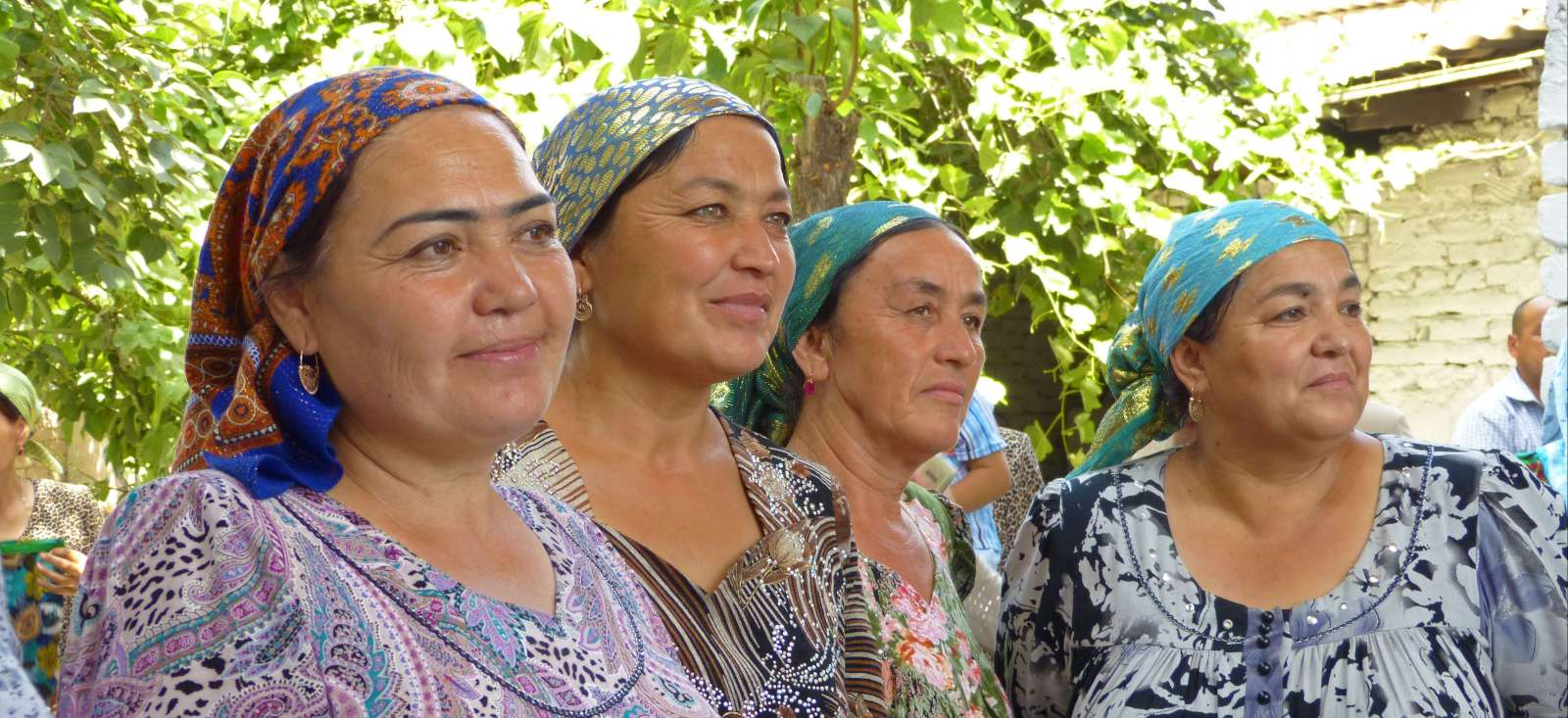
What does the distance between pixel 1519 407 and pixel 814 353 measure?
4.43 m

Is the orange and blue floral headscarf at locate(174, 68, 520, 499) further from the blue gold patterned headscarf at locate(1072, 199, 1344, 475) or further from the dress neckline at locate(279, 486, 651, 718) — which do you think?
the blue gold patterned headscarf at locate(1072, 199, 1344, 475)

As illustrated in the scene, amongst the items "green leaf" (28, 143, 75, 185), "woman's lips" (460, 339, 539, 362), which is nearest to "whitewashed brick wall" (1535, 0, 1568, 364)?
"woman's lips" (460, 339, 539, 362)

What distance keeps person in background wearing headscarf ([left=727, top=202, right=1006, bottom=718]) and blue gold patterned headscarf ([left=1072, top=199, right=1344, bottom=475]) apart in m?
0.47

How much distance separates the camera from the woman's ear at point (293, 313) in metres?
1.69

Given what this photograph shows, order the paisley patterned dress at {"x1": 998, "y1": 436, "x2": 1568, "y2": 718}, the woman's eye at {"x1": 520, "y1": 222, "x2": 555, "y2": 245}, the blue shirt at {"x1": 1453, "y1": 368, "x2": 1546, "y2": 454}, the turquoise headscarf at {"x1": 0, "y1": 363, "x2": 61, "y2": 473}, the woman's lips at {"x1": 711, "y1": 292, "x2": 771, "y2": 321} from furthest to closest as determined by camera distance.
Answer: the blue shirt at {"x1": 1453, "y1": 368, "x2": 1546, "y2": 454} → the turquoise headscarf at {"x1": 0, "y1": 363, "x2": 61, "y2": 473} → the paisley patterned dress at {"x1": 998, "y1": 436, "x2": 1568, "y2": 718} → the woman's lips at {"x1": 711, "y1": 292, "x2": 771, "y2": 321} → the woman's eye at {"x1": 520, "y1": 222, "x2": 555, "y2": 245}

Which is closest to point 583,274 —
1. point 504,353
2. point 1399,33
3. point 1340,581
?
point 504,353

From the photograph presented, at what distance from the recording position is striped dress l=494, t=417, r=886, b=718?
2133 millimetres

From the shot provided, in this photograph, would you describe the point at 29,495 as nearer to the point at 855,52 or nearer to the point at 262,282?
the point at 855,52

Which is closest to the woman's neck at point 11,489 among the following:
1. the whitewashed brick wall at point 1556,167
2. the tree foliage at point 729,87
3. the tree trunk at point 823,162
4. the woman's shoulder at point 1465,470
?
the tree foliage at point 729,87

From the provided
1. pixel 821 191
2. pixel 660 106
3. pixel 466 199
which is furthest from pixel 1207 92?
pixel 466 199

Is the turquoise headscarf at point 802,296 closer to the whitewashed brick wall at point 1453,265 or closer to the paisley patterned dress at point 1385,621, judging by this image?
the paisley patterned dress at point 1385,621

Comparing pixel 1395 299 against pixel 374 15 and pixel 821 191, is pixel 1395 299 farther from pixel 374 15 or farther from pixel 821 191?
pixel 374 15

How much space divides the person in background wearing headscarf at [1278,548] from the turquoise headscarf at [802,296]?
0.61 m

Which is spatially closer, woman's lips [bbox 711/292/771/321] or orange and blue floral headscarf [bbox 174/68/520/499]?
orange and blue floral headscarf [bbox 174/68/520/499]
